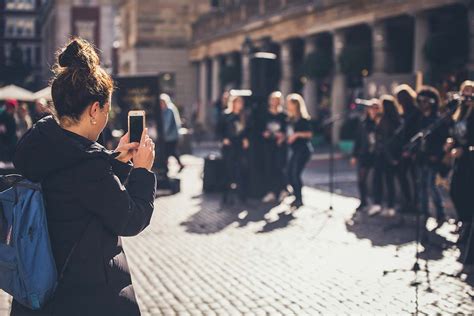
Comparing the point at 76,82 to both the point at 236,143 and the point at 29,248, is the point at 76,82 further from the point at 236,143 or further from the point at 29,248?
the point at 236,143

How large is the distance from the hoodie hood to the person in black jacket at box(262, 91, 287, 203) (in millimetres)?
10077

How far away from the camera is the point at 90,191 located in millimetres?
2525

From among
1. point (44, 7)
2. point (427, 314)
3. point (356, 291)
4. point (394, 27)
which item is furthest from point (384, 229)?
point (44, 7)

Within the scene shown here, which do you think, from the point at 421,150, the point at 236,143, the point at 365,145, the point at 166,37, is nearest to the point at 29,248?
the point at 421,150

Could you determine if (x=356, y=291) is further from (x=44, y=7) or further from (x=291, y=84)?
(x=44, y=7)

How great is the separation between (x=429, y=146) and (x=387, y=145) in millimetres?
949

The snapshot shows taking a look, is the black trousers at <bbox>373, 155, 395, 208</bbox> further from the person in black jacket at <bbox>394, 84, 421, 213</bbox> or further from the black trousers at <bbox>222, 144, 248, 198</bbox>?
the black trousers at <bbox>222, 144, 248, 198</bbox>

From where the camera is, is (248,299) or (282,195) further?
(282,195)

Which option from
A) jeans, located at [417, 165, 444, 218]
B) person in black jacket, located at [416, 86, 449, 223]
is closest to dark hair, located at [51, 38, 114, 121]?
person in black jacket, located at [416, 86, 449, 223]

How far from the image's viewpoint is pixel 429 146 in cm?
938

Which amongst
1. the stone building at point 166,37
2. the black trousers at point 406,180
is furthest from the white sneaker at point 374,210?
the stone building at point 166,37

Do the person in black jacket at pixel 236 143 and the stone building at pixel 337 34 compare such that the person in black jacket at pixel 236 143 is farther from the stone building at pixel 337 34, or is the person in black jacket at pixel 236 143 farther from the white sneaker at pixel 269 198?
the stone building at pixel 337 34

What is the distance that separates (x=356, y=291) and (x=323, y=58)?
20451 millimetres

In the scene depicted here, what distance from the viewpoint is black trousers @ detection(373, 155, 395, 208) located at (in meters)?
10.6
